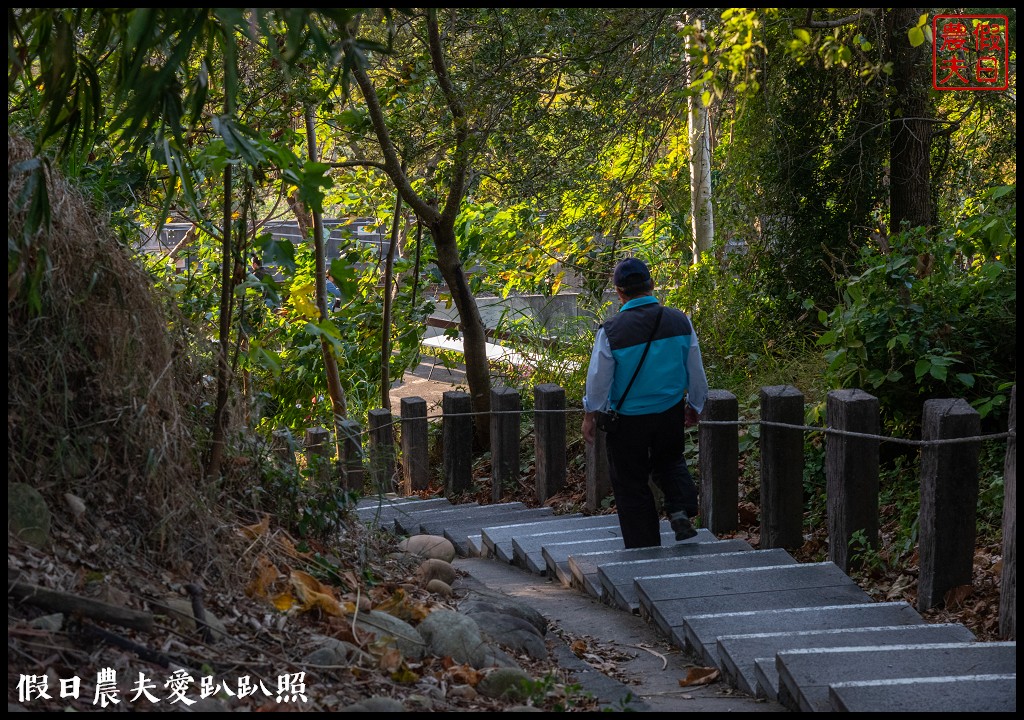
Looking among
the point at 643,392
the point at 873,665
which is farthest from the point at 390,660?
the point at 643,392

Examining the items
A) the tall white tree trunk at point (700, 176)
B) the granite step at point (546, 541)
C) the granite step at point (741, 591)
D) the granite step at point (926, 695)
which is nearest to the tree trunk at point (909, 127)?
the tall white tree trunk at point (700, 176)

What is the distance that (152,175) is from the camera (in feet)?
20.5

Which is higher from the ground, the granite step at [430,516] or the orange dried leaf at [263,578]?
the orange dried leaf at [263,578]

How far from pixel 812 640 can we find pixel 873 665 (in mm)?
615

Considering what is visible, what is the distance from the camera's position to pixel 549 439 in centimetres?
875

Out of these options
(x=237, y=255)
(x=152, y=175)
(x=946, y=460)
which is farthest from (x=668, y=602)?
(x=152, y=175)

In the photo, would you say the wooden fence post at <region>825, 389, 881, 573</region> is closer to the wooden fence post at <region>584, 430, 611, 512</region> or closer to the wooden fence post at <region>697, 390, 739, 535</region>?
the wooden fence post at <region>697, 390, 739, 535</region>

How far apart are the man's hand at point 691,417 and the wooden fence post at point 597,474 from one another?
1671 millimetres

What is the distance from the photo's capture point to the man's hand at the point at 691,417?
647 cm

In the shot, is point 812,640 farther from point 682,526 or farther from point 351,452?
point 351,452

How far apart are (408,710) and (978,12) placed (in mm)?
7349

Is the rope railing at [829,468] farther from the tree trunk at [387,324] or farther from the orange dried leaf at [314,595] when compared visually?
the tree trunk at [387,324]

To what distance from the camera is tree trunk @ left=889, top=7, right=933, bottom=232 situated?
888 centimetres

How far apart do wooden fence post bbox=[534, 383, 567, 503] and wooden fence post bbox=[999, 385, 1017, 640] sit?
4500mm
